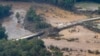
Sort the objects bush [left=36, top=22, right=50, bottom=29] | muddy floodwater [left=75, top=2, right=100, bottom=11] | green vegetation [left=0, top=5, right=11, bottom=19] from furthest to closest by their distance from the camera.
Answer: muddy floodwater [left=75, top=2, right=100, bottom=11], green vegetation [left=0, top=5, right=11, bottom=19], bush [left=36, top=22, right=50, bottom=29]

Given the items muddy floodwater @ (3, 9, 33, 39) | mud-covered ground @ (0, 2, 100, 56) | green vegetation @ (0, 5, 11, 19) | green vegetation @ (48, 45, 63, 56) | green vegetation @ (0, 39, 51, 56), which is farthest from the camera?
green vegetation @ (0, 5, 11, 19)

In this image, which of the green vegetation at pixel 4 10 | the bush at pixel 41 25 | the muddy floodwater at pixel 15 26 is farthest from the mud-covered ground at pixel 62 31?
the bush at pixel 41 25

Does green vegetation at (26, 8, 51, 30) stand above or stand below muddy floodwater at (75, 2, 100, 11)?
above

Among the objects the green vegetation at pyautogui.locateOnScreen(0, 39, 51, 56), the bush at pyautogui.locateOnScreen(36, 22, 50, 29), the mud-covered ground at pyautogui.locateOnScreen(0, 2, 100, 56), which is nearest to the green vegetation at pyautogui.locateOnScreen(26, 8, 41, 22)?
the mud-covered ground at pyautogui.locateOnScreen(0, 2, 100, 56)

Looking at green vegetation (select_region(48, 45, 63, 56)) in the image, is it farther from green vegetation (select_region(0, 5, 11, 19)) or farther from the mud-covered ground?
green vegetation (select_region(0, 5, 11, 19))

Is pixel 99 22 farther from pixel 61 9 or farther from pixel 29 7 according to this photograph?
pixel 29 7

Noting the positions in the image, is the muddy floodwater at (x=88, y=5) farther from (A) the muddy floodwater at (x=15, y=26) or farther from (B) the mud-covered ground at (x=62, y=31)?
(A) the muddy floodwater at (x=15, y=26)

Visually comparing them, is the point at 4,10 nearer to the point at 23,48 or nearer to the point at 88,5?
the point at 88,5
